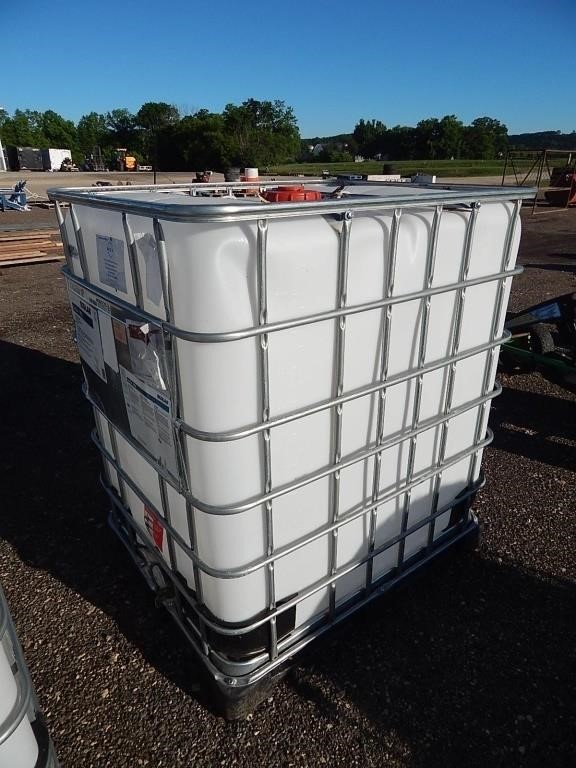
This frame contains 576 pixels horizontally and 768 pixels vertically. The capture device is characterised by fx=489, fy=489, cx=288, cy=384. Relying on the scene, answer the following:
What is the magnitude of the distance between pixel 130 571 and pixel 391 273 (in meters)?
2.16

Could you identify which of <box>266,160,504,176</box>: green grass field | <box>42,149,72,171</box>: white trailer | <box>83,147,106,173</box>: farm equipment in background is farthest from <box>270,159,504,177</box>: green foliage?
<box>42,149,72,171</box>: white trailer

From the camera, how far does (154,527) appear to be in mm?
2162

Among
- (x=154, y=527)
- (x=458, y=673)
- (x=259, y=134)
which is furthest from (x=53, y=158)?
(x=458, y=673)

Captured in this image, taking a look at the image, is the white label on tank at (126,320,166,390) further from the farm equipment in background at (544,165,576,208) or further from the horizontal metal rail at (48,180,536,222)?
the farm equipment in background at (544,165,576,208)

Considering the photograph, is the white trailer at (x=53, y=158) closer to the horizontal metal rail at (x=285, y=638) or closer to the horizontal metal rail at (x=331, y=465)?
the horizontal metal rail at (x=331, y=465)

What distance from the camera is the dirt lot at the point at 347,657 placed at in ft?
6.21

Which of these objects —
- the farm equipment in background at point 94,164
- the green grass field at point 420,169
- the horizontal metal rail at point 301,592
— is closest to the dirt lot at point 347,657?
the horizontal metal rail at point 301,592

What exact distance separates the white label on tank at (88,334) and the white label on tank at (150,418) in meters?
0.24

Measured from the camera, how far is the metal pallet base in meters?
1.90

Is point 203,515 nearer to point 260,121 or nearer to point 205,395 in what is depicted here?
point 205,395

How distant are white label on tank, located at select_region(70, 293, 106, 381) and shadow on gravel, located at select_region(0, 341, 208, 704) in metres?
Answer: 1.24

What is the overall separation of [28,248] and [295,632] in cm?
1198

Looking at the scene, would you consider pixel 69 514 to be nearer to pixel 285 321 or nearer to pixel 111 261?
pixel 111 261

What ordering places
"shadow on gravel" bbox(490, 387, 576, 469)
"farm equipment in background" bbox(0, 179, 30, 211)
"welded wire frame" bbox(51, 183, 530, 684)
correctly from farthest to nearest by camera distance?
1. "farm equipment in background" bbox(0, 179, 30, 211)
2. "shadow on gravel" bbox(490, 387, 576, 469)
3. "welded wire frame" bbox(51, 183, 530, 684)
